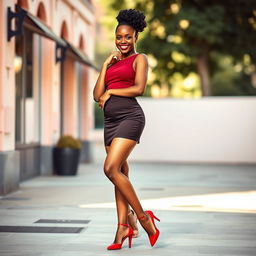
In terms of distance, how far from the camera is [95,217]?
9.59 m

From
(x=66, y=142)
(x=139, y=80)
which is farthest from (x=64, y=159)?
(x=139, y=80)

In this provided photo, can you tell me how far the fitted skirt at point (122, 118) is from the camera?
702cm

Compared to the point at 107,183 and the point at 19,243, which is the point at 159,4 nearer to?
the point at 107,183

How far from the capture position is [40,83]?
16891 mm

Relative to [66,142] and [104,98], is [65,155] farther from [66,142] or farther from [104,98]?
[104,98]

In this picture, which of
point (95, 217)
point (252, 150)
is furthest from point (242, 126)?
point (95, 217)

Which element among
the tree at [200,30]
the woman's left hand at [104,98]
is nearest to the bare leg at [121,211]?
the woman's left hand at [104,98]

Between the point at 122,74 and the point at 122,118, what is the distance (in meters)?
0.40

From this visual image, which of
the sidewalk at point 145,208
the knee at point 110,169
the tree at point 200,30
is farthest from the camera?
the tree at point 200,30

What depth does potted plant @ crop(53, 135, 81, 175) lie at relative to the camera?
16.8m

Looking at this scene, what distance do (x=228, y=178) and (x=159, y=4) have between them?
69.0 ft

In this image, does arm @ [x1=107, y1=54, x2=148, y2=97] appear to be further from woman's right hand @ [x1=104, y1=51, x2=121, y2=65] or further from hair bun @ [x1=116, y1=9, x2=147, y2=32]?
hair bun @ [x1=116, y1=9, x2=147, y2=32]

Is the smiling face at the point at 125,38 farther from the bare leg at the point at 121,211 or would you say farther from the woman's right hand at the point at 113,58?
the bare leg at the point at 121,211

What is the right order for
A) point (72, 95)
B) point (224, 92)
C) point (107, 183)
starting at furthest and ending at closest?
point (224, 92) → point (72, 95) → point (107, 183)
